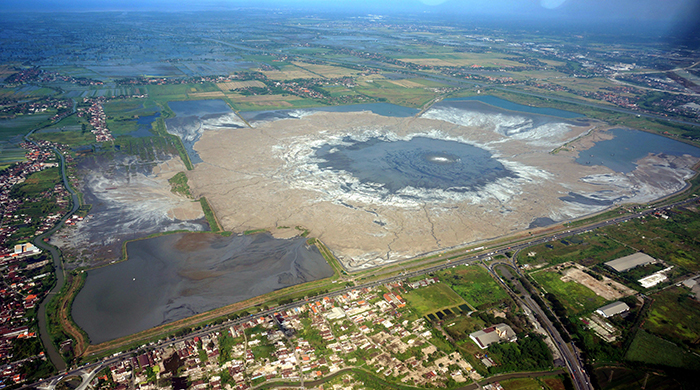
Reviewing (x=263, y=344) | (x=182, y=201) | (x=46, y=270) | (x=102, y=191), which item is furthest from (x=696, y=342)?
(x=102, y=191)

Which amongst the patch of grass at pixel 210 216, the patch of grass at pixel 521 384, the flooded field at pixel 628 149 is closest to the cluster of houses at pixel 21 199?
the patch of grass at pixel 210 216

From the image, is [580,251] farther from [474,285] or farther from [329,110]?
[329,110]

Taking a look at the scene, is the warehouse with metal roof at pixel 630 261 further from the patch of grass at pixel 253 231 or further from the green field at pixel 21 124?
the green field at pixel 21 124

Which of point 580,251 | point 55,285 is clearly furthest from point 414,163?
point 55,285

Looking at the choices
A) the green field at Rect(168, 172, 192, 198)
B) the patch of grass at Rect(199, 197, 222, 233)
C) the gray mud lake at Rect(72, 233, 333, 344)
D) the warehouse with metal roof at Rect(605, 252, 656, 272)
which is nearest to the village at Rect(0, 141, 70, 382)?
the gray mud lake at Rect(72, 233, 333, 344)

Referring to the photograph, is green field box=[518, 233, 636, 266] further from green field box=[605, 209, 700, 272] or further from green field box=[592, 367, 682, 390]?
green field box=[592, 367, 682, 390]

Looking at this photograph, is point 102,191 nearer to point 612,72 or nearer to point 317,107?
point 317,107
